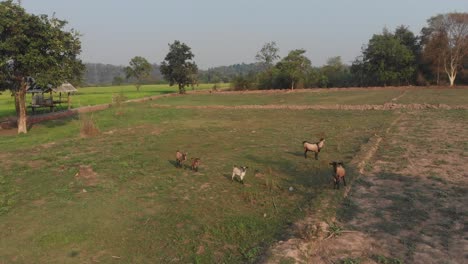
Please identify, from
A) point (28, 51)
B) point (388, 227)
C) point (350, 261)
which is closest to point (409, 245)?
point (388, 227)

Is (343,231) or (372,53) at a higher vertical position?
(372,53)

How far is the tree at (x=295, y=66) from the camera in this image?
196 feet

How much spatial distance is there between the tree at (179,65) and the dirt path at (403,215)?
49.0 meters

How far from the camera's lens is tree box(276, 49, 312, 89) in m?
59.7

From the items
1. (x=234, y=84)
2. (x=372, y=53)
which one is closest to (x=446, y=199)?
(x=372, y=53)

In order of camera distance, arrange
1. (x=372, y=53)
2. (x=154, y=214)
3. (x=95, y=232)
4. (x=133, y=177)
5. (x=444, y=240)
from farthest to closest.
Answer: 1. (x=372, y=53)
2. (x=133, y=177)
3. (x=154, y=214)
4. (x=95, y=232)
5. (x=444, y=240)

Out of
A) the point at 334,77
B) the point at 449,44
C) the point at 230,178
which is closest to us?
the point at 230,178

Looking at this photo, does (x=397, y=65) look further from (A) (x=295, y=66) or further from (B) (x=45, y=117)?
(B) (x=45, y=117)

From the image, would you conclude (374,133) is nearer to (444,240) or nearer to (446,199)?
(446,199)

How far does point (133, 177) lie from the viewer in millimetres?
11047

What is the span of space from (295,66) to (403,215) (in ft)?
178

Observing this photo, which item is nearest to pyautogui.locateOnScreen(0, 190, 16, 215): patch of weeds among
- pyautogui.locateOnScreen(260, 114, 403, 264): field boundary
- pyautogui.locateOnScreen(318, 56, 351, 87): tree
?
pyautogui.locateOnScreen(260, 114, 403, 264): field boundary

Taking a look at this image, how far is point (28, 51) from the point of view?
18906 millimetres

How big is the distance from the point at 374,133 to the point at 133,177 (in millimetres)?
11620
